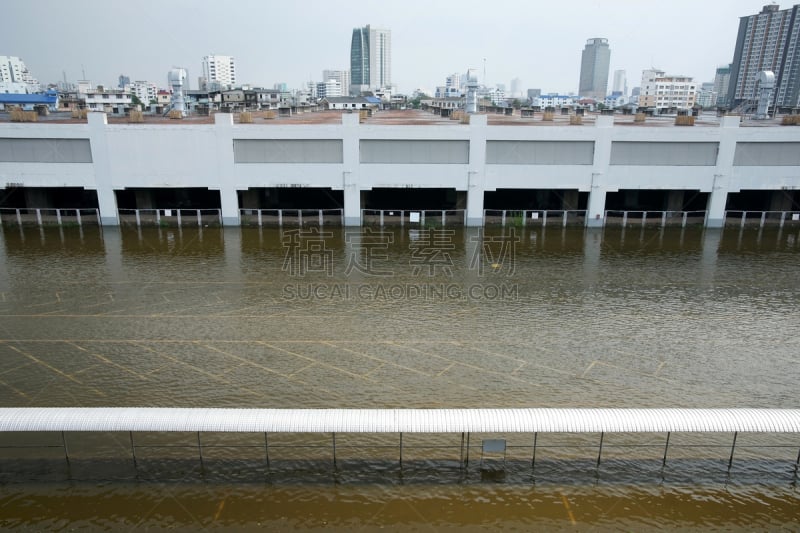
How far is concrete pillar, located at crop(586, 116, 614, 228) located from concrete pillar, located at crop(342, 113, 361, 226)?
561 inches

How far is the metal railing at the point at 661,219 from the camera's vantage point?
34281mm

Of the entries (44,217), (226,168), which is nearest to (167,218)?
(226,168)

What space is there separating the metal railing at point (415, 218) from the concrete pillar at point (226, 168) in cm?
789

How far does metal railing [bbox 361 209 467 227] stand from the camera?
3416 centimetres

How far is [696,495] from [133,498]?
10868 mm

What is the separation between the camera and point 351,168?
1315 inches

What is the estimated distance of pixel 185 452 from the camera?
1200 centimetres

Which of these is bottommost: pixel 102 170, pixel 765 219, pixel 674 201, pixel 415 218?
pixel 415 218

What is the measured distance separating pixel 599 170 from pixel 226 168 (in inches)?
889

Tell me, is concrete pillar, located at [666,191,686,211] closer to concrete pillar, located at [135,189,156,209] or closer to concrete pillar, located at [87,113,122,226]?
concrete pillar, located at [135,189,156,209]

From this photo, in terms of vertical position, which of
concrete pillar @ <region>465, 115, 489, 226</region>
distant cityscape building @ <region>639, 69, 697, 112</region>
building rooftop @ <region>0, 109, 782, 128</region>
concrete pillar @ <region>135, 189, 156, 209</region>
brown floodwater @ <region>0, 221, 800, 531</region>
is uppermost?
distant cityscape building @ <region>639, 69, 697, 112</region>

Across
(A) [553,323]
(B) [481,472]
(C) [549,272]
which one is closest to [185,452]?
(B) [481,472]

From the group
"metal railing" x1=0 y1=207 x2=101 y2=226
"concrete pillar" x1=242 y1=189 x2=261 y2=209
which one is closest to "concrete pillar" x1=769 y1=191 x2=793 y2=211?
"concrete pillar" x1=242 y1=189 x2=261 y2=209

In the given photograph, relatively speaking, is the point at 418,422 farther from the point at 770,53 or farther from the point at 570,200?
the point at 770,53
